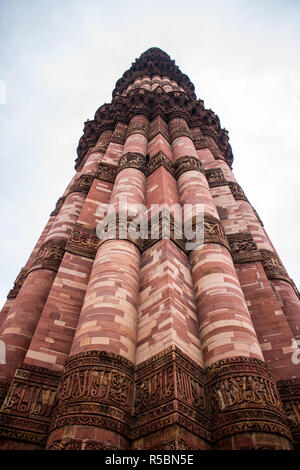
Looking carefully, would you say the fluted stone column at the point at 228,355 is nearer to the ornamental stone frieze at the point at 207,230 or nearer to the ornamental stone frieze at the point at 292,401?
the ornamental stone frieze at the point at 207,230

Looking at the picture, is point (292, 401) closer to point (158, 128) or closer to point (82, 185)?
point (82, 185)

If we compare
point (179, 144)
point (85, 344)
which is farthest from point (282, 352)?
point (179, 144)

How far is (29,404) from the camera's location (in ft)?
15.3

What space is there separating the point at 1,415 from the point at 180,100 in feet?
47.5

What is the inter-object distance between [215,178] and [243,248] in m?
4.01

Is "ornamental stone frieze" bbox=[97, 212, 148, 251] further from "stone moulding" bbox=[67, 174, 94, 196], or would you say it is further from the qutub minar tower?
"stone moulding" bbox=[67, 174, 94, 196]

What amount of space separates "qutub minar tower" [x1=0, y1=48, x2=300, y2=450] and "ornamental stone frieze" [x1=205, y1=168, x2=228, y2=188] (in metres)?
1.87

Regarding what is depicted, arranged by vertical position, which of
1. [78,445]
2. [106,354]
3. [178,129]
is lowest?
[78,445]

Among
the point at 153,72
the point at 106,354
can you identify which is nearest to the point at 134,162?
the point at 106,354

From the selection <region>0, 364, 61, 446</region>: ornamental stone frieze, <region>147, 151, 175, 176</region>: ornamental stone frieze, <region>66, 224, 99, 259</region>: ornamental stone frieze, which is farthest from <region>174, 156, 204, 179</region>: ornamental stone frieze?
<region>0, 364, 61, 446</region>: ornamental stone frieze

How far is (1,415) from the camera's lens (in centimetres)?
441

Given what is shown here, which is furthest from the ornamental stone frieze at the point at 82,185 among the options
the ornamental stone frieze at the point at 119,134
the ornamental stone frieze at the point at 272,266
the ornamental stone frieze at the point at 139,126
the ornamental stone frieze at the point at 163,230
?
the ornamental stone frieze at the point at 272,266

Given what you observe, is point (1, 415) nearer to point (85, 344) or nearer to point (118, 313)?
point (85, 344)

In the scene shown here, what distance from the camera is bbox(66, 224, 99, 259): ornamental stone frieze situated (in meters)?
7.52
